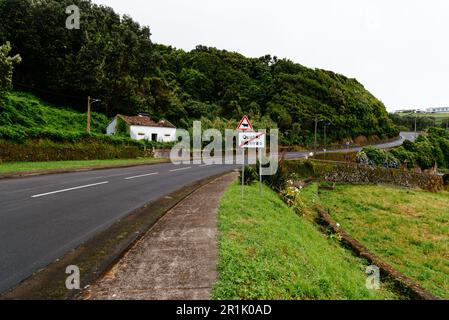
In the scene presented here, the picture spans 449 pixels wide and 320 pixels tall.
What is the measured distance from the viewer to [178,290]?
146 inches

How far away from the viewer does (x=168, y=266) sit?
4.44 metres

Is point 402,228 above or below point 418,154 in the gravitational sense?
below

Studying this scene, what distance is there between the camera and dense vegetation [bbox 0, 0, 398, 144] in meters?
45.8

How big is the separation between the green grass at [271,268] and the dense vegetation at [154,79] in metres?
45.2

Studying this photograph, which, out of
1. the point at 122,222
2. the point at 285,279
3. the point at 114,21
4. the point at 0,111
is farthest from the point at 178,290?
the point at 114,21

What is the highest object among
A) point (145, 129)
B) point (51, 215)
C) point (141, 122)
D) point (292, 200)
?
point (141, 122)

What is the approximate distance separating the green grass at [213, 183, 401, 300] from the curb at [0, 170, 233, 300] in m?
1.65

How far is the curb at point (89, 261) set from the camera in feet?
11.8

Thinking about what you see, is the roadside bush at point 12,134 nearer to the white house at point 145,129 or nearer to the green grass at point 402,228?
the green grass at point 402,228

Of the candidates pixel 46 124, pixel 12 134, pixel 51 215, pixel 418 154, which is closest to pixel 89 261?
pixel 51 215

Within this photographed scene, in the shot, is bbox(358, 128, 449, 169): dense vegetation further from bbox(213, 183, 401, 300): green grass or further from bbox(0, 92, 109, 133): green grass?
bbox(0, 92, 109, 133): green grass

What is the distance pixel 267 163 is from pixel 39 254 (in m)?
12.7

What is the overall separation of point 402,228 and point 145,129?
39548 millimetres

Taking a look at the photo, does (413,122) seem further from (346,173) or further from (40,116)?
(40,116)
